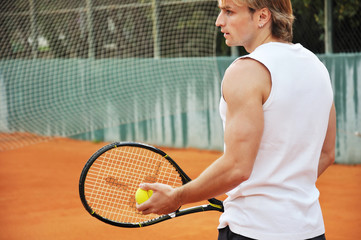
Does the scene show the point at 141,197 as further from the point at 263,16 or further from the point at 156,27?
the point at 156,27

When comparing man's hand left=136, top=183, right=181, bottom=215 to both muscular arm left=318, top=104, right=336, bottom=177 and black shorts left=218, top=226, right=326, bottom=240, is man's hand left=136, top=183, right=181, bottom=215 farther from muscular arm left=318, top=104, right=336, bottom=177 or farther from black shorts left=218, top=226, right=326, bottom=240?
muscular arm left=318, top=104, right=336, bottom=177

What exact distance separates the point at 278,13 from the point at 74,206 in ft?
14.0

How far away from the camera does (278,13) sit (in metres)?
1.61

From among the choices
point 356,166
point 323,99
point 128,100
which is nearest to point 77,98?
point 128,100

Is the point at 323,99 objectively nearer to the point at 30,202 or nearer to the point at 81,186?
the point at 81,186

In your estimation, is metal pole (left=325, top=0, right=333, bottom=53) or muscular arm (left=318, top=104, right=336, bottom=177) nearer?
muscular arm (left=318, top=104, right=336, bottom=177)

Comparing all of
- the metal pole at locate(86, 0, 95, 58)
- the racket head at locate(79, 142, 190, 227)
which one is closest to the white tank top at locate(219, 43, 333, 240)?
the racket head at locate(79, 142, 190, 227)

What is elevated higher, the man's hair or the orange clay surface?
the man's hair

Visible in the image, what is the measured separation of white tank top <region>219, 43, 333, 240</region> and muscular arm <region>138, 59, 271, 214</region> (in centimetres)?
4

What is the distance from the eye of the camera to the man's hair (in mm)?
1577

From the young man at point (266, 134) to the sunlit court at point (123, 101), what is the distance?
120 cm

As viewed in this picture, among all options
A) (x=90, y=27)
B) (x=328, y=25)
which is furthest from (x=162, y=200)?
(x=90, y=27)

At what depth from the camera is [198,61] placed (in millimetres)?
8727

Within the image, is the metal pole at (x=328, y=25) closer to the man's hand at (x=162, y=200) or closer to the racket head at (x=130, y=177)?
the racket head at (x=130, y=177)
